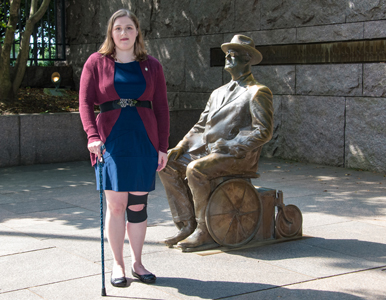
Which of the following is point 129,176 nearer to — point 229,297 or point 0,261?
point 229,297

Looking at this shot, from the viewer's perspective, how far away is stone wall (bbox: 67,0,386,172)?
9.23 metres

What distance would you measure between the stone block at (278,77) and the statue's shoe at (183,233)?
578 centimetres

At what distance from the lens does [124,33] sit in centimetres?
398

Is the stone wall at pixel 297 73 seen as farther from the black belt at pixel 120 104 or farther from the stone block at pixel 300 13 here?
the black belt at pixel 120 104

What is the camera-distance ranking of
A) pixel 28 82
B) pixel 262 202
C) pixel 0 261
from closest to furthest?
pixel 0 261, pixel 262 202, pixel 28 82

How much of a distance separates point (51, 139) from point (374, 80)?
5528 mm

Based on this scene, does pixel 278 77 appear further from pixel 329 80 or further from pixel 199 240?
pixel 199 240

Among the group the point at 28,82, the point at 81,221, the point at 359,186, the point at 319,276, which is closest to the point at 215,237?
the point at 319,276

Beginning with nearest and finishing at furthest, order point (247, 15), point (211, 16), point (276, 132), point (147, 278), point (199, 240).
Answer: point (147, 278)
point (199, 240)
point (276, 132)
point (247, 15)
point (211, 16)

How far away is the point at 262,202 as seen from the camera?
202 inches

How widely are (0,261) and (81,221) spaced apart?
1.57m

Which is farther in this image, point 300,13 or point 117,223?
point 300,13

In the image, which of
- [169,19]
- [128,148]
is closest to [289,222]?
[128,148]

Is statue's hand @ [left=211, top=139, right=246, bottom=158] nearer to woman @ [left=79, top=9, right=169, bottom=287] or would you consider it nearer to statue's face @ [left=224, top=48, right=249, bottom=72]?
statue's face @ [left=224, top=48, right=249, bottom=72]
